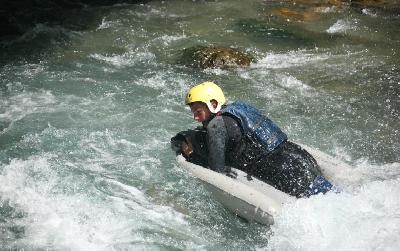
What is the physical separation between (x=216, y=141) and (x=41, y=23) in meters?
9.76

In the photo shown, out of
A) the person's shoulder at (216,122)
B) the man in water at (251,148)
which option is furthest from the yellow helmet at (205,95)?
the person's shoulder at (216,122)

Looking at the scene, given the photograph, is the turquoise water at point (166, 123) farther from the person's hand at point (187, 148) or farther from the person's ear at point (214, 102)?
the person's ear at point (214, 102)

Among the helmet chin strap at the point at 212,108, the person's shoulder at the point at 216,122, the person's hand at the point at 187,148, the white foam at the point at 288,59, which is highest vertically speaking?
the helmet chin strap at the point at 212,108

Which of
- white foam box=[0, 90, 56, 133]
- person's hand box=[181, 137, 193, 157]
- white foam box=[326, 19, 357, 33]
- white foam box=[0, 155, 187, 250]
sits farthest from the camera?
white foam box=[326, 19, 357, 33]

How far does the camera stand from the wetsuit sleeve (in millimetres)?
5504

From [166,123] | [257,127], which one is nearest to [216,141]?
[257,127]

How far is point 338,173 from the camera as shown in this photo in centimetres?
580

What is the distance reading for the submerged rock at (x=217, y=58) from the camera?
10.5 m

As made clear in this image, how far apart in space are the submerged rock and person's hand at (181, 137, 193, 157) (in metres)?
4.54

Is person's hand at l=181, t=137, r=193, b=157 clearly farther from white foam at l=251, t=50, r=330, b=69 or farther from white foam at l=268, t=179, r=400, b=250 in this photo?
white foam at l=251, t=50, r=330, b=69

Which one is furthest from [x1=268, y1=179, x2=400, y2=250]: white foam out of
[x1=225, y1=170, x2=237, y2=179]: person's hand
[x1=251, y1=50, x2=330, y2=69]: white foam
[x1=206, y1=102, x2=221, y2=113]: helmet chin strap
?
[x1=251, y1=50, x2=330, y2=69]: white foam

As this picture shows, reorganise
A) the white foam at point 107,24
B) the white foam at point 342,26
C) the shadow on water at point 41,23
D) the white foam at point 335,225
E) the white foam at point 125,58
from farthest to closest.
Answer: the white foam at point 107,24 < the white foam at point 342,26 < the shadow on water at point 41,23 < the white foam at point 125,58 < the white foam at point 335,225

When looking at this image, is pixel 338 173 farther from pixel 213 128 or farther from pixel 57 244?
pixel 57 244

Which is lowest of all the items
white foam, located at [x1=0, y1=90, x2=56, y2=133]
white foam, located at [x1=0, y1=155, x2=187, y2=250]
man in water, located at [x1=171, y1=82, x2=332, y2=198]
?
white foam, located at [x1=0, y1=155, x2=187, y2=250]
